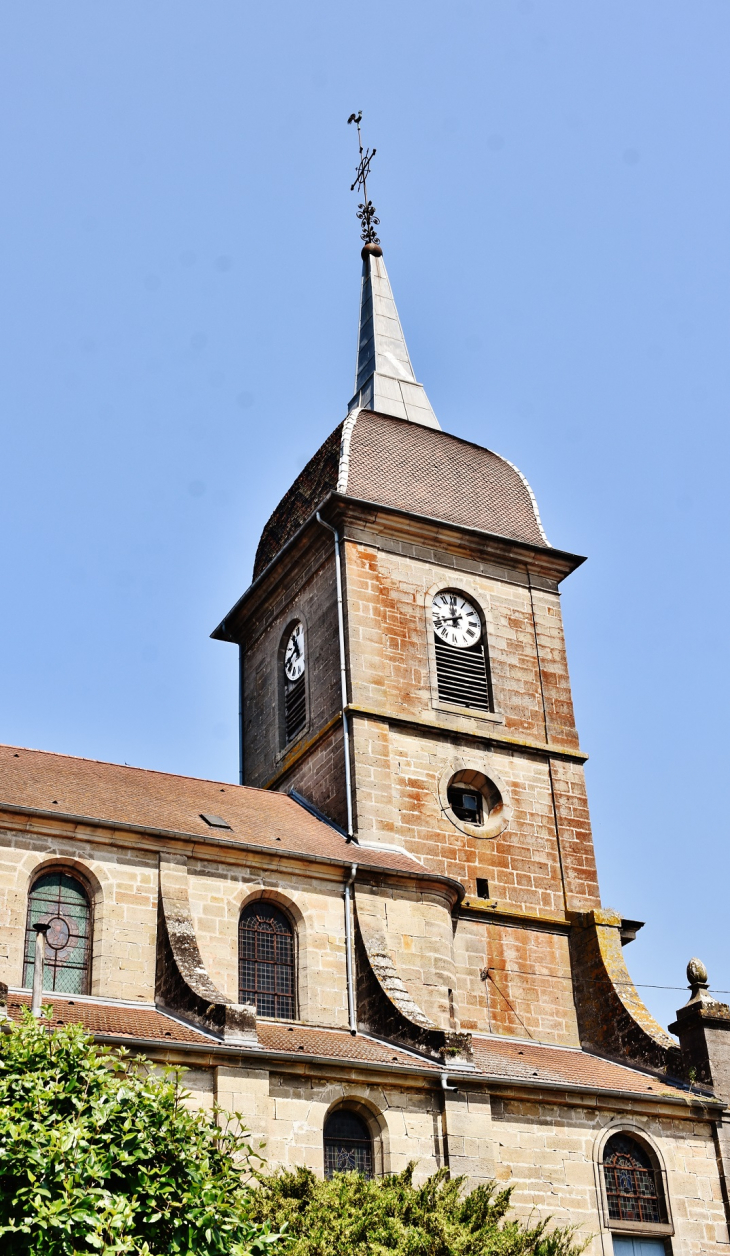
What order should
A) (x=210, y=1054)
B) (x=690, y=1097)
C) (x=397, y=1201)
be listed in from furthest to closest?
1. (x=690, y=1097)
2. (x=210, y=1054)
3. (x=397, y=1201)

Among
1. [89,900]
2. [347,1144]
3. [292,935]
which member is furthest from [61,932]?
[347,1144]

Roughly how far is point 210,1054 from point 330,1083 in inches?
77.0

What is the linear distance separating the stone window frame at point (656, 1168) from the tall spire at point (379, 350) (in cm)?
1656

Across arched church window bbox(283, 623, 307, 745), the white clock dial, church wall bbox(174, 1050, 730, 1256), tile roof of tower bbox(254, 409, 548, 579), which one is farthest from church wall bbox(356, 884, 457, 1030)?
tile roof of tower bbox(254, 409, 548, 579)

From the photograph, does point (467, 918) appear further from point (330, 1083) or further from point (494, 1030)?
point (330, 1083)

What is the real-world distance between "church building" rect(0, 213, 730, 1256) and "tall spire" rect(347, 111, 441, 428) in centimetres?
242

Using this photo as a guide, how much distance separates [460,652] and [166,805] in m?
7.53

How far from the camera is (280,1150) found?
62.7ft

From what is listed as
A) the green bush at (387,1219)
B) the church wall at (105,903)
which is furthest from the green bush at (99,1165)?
the church wall at (105,903)

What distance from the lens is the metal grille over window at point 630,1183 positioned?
21797 mm

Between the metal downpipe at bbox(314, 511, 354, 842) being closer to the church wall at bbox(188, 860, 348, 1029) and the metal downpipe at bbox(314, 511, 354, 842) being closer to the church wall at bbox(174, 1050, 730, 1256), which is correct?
the church wall at bbox(188, 860, 348, 1029)

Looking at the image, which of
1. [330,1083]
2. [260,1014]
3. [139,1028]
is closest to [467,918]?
[260,1014]

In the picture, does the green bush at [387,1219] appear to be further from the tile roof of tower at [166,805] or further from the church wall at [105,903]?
the tile roof of tower at [166,805]

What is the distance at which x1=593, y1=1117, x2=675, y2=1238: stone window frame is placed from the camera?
21.5 m
